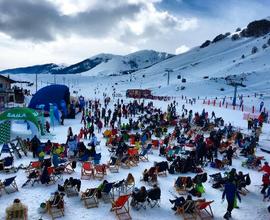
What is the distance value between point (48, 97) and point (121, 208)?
2589cm

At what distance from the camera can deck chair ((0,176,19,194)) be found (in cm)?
1273

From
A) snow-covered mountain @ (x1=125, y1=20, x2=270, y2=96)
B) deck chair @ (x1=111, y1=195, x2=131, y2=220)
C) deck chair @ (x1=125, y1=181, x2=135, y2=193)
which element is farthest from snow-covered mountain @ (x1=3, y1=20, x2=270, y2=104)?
deck chair @ (x1=111, y1=195, x2=131, y2=220)

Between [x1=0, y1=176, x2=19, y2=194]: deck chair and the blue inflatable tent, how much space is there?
2153cm

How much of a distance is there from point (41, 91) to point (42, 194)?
2409 cm

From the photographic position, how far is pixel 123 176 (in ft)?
51.7

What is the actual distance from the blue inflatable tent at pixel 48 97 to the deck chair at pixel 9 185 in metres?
21.5

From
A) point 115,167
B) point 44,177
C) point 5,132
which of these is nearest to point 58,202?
point 44,177

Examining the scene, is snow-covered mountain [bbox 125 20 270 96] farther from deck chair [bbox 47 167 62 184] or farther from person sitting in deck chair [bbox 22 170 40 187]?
person sitting in deck chair [bbox 22 170 40 187]

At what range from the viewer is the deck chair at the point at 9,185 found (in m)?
12.7

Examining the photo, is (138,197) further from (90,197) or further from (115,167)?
(115,167)

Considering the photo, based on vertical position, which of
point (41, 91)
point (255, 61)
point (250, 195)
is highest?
point (255, 61)

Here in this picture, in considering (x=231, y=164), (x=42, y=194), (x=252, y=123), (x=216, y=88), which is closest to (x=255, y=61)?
(x=216, y=88)

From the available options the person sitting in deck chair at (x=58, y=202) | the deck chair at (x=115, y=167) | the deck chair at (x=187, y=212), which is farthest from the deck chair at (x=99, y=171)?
the deck chair at (x=187, y=212)

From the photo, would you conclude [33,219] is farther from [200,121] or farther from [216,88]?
[216,88]
